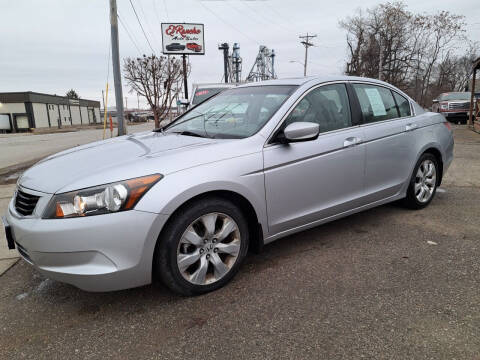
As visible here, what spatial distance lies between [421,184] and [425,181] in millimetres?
75

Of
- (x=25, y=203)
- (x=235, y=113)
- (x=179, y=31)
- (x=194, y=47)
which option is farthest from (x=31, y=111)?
(x=25, y=203)

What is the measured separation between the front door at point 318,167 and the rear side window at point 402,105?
88 centimetres

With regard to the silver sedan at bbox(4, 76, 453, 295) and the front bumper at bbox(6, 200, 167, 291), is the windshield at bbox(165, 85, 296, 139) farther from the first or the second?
the front bumper at bbox(6, 200, 167, 291)

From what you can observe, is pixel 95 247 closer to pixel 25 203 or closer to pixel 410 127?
pixel 25 203

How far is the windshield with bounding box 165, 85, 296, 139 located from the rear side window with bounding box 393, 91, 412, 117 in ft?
4.88

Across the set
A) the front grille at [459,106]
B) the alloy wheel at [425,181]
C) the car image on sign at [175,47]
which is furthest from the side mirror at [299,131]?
the car image on sign at [175,47]

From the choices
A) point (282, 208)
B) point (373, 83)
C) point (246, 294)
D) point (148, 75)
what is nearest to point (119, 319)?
point (246, 294)

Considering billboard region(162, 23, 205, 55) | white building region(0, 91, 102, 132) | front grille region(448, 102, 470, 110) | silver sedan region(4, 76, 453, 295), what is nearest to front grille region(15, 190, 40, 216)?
silver sedan region(4, 76, 453, 295)

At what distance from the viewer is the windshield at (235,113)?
9.66 ft

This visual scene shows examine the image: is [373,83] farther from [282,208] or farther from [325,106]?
A: [282,208]

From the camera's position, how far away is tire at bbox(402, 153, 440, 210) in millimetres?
4047

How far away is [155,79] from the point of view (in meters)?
17.8

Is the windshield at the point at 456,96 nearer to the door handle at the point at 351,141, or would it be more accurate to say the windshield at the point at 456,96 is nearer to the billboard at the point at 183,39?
the billboard at the point at 183,39

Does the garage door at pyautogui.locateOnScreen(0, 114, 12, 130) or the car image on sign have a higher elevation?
the car image on sign
